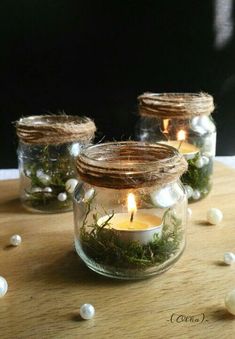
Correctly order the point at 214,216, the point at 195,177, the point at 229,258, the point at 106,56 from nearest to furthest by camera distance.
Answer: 1. the point at 229,258
2. the point at 214,216
3. the point at 195,177
4. the point at 106,56

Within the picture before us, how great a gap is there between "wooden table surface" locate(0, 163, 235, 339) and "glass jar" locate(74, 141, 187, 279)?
Answer: 3cm

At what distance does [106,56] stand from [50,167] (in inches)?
15.7

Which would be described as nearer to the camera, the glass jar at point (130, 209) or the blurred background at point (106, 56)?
the glass jar at point (130, 209)

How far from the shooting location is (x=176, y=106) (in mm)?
733

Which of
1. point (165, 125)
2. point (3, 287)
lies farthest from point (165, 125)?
point (3, 287)

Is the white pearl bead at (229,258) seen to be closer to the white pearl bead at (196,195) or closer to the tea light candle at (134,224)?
the tea light candle at (134,224)

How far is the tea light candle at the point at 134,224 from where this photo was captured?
1.63ft

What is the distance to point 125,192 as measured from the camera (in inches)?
20.4

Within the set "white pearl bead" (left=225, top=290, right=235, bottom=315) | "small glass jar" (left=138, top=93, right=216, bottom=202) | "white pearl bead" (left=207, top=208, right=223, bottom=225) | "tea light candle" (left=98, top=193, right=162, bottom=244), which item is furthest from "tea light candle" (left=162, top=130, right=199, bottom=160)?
"white pearl bead" (left=225, top=290, right=235, bottom=315)

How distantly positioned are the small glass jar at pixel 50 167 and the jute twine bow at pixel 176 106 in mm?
101

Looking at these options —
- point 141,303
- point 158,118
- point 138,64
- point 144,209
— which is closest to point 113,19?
point 138,64

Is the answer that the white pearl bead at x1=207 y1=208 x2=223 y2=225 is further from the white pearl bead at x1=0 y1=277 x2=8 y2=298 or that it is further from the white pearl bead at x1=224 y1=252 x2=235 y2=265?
the white pearl bead at x1=0 y1=277 x2=8 y2=298

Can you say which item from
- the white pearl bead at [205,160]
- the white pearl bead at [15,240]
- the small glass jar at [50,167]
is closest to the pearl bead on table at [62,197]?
the small glass jar at [50,167]

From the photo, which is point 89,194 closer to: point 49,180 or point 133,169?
point 133,169
